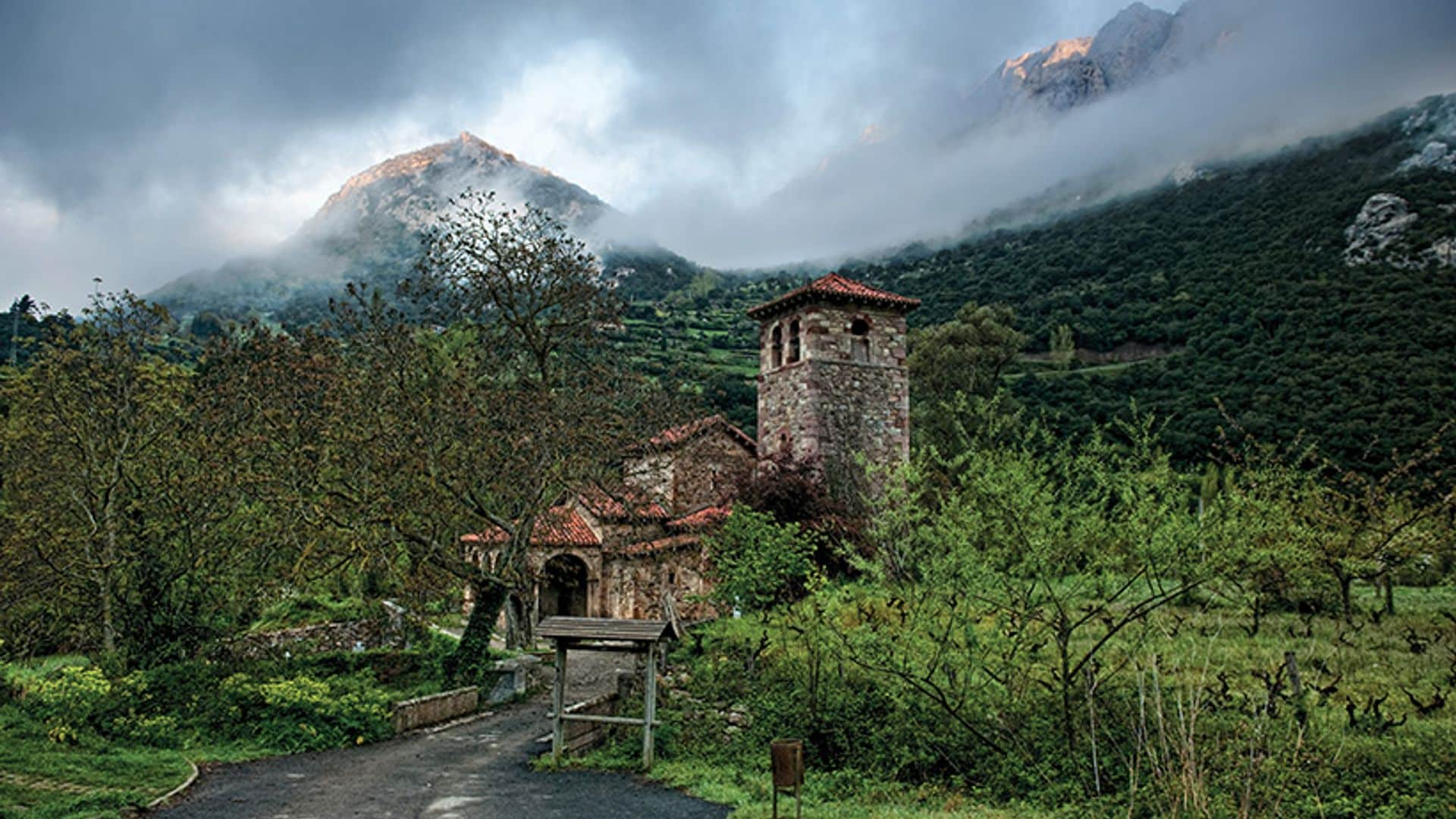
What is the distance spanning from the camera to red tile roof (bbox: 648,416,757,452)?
64.6ft

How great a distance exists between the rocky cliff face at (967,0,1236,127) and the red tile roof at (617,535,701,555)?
337 feet

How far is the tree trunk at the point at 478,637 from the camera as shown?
1488 centimetres

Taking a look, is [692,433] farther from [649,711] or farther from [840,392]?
[649,711]

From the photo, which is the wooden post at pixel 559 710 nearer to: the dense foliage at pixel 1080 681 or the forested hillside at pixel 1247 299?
the dense foliage at pixel 1080 681

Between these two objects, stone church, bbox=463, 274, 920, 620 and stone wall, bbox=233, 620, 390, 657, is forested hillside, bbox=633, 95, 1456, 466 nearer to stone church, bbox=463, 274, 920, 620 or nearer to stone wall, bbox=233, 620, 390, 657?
stone church, bbox=463, 274, 920, 620

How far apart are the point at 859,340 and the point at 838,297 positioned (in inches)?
56.4

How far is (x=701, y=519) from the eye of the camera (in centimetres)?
2512

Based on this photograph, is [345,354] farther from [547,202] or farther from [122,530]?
[547,202]

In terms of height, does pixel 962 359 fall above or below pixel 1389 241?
below

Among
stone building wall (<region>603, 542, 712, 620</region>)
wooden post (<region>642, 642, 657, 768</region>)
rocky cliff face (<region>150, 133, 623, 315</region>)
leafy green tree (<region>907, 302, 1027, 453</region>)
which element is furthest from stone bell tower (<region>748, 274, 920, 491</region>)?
rocky cliff face (<region>150, 133, 623, 315</region>)

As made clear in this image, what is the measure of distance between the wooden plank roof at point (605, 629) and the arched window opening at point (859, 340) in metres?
15.4

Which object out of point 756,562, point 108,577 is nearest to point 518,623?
point 756,562

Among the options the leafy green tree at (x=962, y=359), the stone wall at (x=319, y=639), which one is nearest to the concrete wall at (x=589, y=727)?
the stone wall at (x=319, y=639)

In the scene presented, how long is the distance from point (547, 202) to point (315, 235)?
37.1 meters
